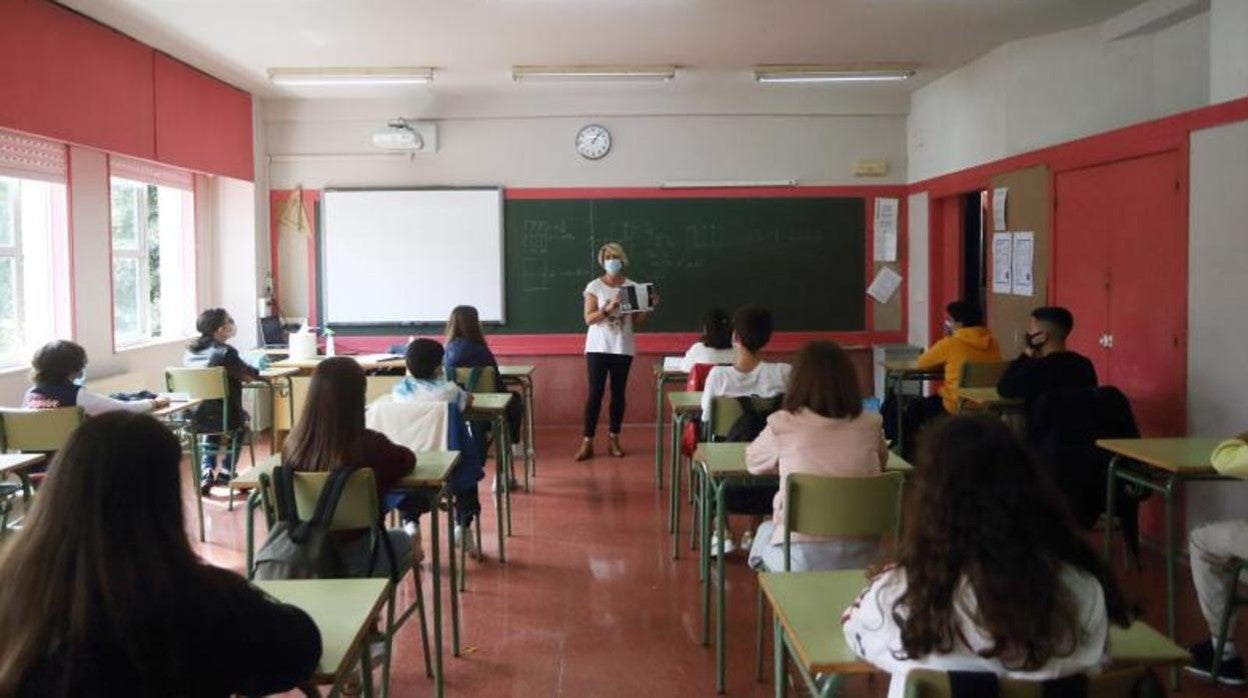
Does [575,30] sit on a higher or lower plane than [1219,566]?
higher

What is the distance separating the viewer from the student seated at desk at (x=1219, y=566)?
3.18 metres

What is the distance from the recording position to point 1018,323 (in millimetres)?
6754

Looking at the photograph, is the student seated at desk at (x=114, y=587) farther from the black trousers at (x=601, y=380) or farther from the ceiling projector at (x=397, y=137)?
the ceiling projector at (x=397, y=137)

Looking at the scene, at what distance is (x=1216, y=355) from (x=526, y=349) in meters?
5.59

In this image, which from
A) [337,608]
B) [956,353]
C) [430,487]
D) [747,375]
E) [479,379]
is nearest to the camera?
[337,608]

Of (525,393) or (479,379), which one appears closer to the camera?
→ (479,379)

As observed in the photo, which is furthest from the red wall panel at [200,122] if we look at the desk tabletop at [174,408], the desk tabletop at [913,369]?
the desk tabletop at [913,369]

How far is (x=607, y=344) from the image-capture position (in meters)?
7.50

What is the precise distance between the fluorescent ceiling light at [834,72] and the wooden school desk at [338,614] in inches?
249

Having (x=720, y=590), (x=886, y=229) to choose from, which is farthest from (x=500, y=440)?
(x=886, y=229)

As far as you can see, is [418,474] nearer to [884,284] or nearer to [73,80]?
[73,80]

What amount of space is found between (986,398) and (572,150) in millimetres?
4796

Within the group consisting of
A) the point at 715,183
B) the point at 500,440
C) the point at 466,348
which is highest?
the point at 715,183

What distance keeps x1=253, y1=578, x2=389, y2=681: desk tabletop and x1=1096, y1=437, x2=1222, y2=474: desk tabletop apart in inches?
105
